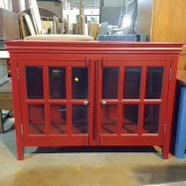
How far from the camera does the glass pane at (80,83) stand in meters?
1.50

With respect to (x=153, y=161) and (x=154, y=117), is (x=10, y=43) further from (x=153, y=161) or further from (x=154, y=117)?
(x=153, y=161)

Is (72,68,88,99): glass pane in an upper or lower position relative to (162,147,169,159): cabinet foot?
upper

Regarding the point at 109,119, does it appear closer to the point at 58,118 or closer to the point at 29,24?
the point at 58,118

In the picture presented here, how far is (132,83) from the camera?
1.55m

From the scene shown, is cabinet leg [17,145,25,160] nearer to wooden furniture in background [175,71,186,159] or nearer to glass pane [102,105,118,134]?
glass pane [102,105,118,134]

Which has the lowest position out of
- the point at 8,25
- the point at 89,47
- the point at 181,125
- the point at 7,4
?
the point at 181,125

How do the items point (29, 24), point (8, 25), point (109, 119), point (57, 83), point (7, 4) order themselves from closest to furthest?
point (57, 83) → point (109, 119) → point (8, 25) → point (29, 24) → point (7, 4)

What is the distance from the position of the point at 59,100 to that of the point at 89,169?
50cm

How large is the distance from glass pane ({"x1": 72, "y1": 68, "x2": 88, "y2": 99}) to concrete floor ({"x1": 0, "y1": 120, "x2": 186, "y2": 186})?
469 millimetres

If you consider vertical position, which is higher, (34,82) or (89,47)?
(89,47)

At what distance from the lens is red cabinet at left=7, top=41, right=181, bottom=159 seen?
4.70ft

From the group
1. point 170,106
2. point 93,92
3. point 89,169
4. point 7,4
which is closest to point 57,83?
point 93,92

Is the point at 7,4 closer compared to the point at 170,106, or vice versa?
the point at 170,106

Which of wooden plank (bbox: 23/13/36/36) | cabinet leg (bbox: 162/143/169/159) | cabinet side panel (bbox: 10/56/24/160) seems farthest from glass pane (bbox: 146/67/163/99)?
wooden plank (bbox: 23/13/36/36)
